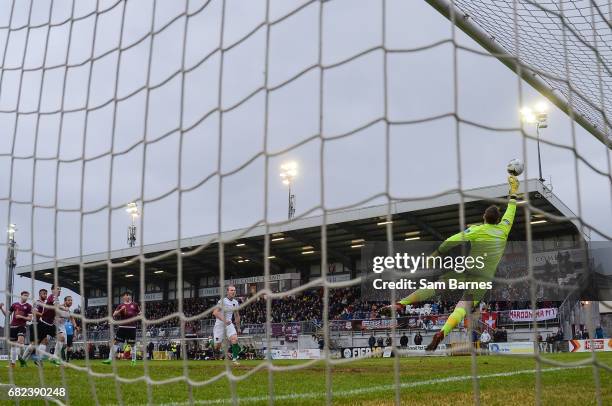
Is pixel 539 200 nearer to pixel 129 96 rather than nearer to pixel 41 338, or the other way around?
pixel 41 338

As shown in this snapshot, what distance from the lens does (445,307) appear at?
2428 centimetres

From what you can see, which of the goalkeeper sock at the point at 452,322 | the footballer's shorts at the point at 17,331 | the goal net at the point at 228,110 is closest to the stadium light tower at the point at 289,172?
the goal net at the point at 228,110

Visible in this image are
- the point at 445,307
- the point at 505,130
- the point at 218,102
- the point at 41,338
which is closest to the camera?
the point at 505,130

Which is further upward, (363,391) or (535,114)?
(535,114)

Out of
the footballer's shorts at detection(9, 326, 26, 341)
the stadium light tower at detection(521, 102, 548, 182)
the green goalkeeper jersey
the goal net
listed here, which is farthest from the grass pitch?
the footballer's shorts at detection(9, 326, 26, 341)

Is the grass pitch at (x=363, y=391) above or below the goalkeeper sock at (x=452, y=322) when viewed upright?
below

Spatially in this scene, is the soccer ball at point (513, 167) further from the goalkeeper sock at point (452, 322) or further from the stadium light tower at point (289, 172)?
the stadium light tower at point (289, 172)

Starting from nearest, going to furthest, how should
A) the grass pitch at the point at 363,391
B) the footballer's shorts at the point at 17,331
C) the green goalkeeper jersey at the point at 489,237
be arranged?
the grass pitch at the point at 363,391, the green goalkeeper jersey at the point at 489,237, the footballer's shorts at the point at 17,331

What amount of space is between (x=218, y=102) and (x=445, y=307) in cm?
2176

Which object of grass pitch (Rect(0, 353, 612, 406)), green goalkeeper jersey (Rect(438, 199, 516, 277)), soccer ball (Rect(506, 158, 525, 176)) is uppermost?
soccer ball (Rect(506, 158, 525, 176))

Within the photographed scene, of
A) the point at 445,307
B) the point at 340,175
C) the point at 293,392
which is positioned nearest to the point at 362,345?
the point at 445,307

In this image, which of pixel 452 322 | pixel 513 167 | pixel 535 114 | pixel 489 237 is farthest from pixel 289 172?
pixel 513 167

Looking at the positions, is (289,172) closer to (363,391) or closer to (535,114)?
(535,114)

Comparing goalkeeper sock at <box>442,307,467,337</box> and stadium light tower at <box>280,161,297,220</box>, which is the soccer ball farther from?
stadium light tower at <box>280,161,297,220</box>
